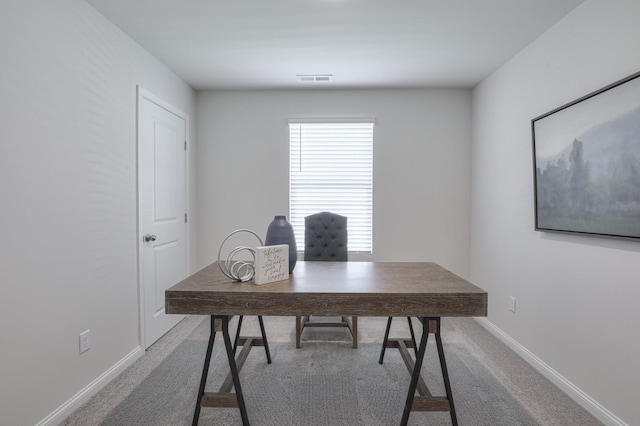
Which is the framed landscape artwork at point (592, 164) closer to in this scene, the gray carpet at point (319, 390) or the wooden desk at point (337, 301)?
the wooden desk at point (337, 301)

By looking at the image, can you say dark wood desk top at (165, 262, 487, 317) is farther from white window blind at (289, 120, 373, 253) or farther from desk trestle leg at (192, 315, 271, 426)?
white window blind at (289, 120, 373, 253)

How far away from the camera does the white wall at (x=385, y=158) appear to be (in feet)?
12.7

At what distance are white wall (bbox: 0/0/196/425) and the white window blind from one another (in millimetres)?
1745

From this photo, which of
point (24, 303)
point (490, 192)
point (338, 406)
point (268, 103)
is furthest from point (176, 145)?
point (490, 192)

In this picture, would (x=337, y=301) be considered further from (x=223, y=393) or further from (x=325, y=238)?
(x=325, y=238)

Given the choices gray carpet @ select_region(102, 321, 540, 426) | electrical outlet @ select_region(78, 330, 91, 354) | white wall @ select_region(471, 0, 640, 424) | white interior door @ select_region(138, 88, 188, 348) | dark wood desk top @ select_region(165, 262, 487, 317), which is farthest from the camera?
white interior door @ select_region(138, 88, 188, 348)

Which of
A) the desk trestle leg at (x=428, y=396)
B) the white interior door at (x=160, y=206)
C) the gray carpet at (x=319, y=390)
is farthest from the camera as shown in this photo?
the white interior door at (x=160, y=206)

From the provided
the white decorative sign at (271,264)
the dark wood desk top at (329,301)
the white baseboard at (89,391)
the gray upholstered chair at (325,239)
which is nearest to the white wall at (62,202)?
the white baseboard at (89,391)

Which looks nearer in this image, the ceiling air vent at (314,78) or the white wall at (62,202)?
the white wall at (62,202)

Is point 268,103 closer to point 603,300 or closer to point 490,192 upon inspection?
point 490,192

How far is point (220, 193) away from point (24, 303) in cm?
237

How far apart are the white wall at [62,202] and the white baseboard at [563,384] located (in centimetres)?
306

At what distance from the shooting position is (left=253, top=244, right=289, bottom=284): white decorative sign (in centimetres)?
178

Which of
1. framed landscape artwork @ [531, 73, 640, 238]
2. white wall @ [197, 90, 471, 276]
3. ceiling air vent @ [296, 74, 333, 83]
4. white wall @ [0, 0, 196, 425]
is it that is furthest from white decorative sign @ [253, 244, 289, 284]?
ceiling air vent @ [296, 74, 333, 83]
